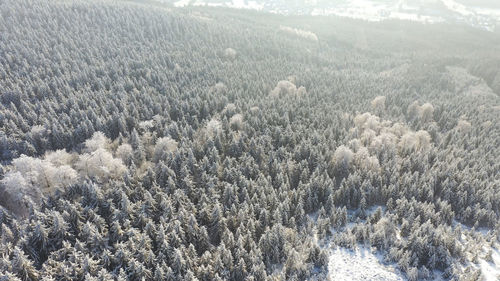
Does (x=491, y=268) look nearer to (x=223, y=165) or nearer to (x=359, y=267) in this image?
(x=359, y=267)

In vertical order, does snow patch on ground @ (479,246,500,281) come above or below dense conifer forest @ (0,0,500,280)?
below

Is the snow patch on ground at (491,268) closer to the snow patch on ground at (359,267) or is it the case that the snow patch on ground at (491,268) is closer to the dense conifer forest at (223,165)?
the dense conifer forest at (223,165)

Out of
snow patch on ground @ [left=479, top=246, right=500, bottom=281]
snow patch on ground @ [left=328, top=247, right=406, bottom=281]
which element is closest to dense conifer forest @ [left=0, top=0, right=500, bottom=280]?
snow patch on ground @ [left=479, top=246, right=500, bottom=281]

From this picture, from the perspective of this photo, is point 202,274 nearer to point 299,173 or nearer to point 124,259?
point 124,259

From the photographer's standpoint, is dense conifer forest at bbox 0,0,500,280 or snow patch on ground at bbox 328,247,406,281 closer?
snow patch on ground at bbox 328,247,406,281

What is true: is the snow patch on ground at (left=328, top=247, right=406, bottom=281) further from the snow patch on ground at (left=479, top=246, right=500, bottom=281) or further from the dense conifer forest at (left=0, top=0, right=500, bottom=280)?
the snow patch on ground at (left=479, top=246, right=500, bottom=281)

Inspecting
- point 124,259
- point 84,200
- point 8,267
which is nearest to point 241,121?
point 84,200

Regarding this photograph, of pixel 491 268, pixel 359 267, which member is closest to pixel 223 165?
pixel 359 267
